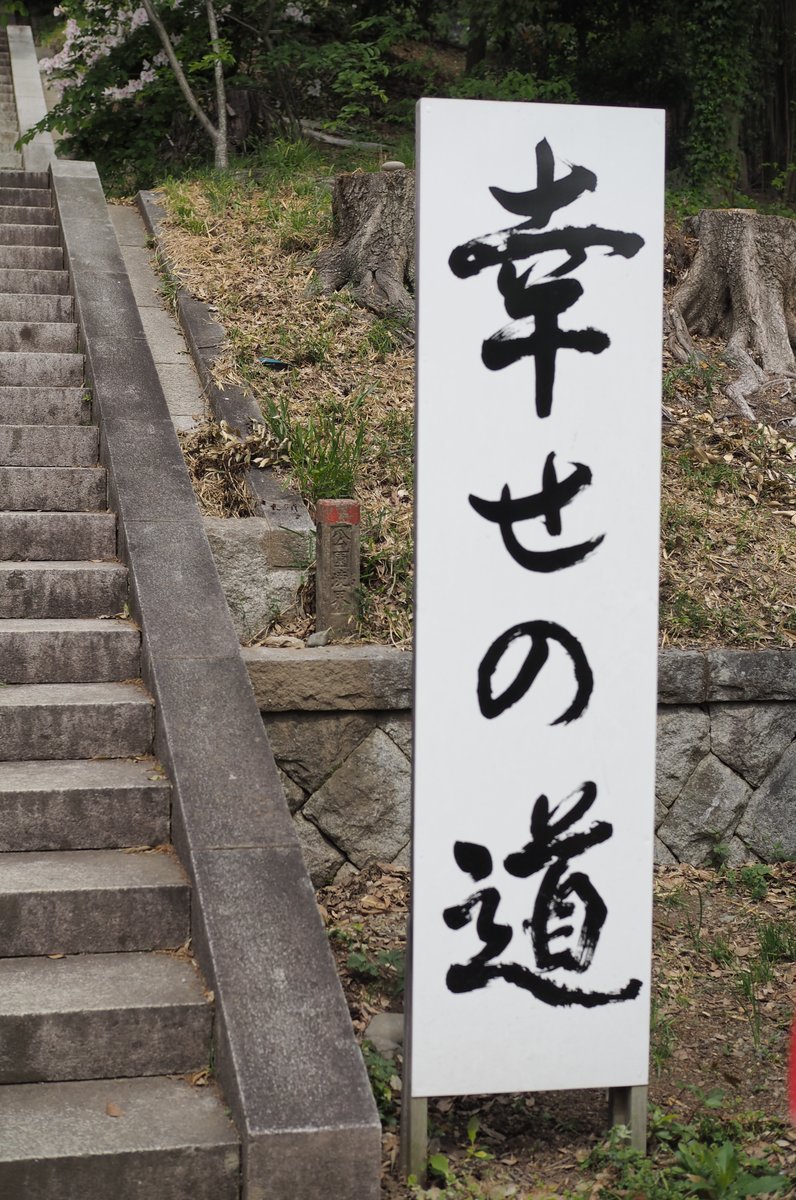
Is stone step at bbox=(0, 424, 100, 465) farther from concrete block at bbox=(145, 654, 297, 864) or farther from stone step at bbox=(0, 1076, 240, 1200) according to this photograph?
stone step at bbox=(0, 1076, 240, 1200)

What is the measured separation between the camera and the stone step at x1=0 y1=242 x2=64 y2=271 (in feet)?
24.2

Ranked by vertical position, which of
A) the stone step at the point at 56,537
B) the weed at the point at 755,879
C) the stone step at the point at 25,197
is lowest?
the weed at the point at 755,879

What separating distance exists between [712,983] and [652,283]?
2388mm

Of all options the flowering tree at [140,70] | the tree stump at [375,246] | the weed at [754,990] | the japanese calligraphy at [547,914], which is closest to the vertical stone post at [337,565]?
the japanese calligraphy at [547,914]

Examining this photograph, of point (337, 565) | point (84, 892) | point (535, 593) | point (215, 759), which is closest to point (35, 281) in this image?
point (337, 565)

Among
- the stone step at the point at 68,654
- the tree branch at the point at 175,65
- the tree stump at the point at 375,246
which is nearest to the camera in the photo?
the stone step at the point at 68,654

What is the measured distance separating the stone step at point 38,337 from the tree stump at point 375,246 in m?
1.51

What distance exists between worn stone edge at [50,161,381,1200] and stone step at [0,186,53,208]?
67.8 inches

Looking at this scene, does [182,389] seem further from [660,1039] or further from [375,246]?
[660,1039]

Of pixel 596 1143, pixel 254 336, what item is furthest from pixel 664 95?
pixel 596 1143

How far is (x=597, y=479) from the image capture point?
10.3 feet

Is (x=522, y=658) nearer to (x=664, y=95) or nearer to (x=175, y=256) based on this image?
(x=175, y=256)

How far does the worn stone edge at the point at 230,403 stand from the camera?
5141 millimetres

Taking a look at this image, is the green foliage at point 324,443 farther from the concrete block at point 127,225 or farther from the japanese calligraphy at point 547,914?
the concrete block at point 127,225
